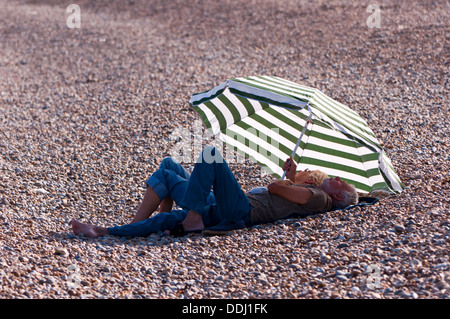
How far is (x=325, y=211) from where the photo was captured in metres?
5.93

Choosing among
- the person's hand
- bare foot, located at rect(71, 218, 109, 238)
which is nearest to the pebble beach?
bare foot, located at rect(71, 218, 109, 238)

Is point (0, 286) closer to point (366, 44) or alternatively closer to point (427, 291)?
point (427, 291)

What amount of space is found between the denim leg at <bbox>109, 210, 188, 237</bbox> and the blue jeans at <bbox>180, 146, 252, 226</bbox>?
25cm

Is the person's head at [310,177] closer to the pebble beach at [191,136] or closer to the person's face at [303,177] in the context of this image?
the person's face at [303,177]

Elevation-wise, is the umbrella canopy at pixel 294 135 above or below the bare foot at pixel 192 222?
above

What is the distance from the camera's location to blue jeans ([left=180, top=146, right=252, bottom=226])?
213 inches

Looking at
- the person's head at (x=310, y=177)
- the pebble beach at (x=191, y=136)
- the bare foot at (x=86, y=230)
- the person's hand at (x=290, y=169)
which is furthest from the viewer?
the person's hand at (x=290, y=169)

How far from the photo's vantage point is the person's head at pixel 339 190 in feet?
19.0

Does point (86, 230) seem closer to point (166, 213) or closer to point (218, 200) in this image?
point (166, 213)

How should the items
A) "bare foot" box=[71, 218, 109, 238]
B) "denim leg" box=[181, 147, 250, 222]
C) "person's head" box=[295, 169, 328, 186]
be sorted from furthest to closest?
"person's head" box=[295, 169, 328, 186] < "bare foot" box=[71, 218, 109, 238] < "denim leg" box=[181, 147, 250, 222]

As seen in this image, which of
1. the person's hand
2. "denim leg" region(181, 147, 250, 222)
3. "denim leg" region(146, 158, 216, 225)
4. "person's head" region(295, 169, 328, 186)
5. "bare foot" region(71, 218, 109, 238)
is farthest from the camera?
the person's hand

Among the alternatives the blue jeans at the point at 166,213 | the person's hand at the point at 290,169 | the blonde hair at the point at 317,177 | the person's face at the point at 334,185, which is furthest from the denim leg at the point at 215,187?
the person's face at the point at 334,185

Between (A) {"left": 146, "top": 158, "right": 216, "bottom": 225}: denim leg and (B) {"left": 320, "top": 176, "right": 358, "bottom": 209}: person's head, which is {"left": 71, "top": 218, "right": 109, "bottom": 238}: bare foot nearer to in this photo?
(A) {"left": 146, "top": 158, "right": 216, "bottom": 225}: denim leg
